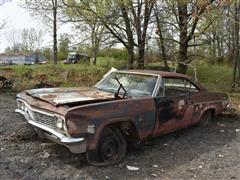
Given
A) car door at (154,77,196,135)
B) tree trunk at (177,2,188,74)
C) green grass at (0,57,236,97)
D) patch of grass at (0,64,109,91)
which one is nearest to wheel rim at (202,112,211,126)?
car door at (154,77,196,135)

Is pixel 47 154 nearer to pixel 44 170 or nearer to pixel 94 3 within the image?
pixel 44 170

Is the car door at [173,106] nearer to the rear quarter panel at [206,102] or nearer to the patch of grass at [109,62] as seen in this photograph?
the rear quarter panel at [206,102]

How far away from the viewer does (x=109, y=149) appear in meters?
4.95

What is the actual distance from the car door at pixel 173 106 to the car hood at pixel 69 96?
3.02 ft

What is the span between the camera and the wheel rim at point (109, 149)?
4855 mm

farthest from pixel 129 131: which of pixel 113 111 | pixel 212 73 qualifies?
pixel 212 73

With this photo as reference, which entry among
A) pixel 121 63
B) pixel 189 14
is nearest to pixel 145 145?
pixel 189 14

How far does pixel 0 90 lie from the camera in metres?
12.8

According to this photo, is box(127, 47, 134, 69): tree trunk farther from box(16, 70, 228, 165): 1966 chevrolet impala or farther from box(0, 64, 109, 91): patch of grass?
box(16, 70, 228, 165): 1966 chevrolet impala

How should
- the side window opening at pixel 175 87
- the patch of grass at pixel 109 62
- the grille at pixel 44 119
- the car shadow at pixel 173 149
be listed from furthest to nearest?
the patch of grass at pixel 109 62 < the side window opening at pixel 175 87 < the car shadow at pixel 173 149 < the grille at pixel 44 119

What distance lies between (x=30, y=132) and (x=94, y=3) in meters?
8.72

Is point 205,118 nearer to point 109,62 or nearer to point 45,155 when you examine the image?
point 45,155

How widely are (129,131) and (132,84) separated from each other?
1.12 m

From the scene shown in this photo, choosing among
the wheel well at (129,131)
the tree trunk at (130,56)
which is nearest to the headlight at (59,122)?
the wheel well at (129,131)
